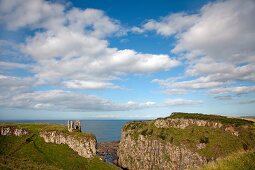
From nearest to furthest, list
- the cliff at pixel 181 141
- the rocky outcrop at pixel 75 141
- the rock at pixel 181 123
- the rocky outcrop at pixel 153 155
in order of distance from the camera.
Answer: the rocky outcrop at pixel 75 141 → the cliff at pixel 181 141 → the rocky outcrop at pixel 153 155 → the rock at pixel 181 123

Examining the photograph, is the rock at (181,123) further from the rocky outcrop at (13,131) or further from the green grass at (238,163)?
the green grass at (238,163)

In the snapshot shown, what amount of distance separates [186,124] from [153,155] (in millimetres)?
28946

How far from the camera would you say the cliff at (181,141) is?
477ft

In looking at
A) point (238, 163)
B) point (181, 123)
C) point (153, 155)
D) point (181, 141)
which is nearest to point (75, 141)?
point (153, 155)

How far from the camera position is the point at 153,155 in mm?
163625

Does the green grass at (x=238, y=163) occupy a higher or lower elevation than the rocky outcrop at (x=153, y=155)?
higher

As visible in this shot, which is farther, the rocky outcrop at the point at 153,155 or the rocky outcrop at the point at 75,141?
the rocky outcrop at the point at 153,155

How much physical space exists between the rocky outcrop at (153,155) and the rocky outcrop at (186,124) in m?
15.4

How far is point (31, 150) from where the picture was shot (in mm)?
113438

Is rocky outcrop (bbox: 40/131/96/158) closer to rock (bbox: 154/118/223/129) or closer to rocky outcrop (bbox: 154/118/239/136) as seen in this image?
rock (bbox: 154/118/223/129)

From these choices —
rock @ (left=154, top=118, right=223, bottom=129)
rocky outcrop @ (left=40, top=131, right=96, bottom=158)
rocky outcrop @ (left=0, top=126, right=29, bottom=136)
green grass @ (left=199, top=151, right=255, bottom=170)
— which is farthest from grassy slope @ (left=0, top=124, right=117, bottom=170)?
green grass @ (left=199, top=151, right=255, bottom=170)

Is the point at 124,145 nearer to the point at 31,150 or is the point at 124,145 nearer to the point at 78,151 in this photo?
the point at 78,151

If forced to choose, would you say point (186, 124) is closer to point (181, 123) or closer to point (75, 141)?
point (181, 123)

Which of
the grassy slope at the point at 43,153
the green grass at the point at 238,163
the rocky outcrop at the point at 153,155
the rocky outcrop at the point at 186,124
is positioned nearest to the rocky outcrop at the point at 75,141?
the grassy slope at the point at 43,153
